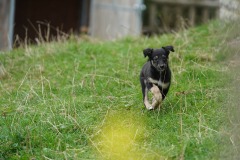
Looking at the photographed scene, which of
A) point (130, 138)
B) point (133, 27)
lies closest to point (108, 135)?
point (130, 138)

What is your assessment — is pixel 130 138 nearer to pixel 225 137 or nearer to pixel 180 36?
pixel 225 137

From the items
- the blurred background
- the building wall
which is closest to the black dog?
the building wall

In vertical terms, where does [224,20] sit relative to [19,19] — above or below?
above

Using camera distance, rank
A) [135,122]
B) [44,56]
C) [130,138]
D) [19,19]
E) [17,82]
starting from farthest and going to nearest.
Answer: [19,19] < [44,56] < [17,82] < [135,122] < [130,138]

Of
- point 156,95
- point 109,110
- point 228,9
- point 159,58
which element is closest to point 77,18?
point 228,9

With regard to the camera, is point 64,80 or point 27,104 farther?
point 64,80

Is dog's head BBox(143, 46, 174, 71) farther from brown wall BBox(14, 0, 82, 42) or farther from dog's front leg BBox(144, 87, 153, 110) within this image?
brown wall BBox(14, 0, 82, 42)

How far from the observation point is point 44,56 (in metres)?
10.6

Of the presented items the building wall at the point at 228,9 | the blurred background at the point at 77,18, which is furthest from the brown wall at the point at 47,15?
the building wall at the point at 228,9

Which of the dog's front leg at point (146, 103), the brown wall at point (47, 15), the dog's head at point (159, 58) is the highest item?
the dog's head at point (159, 58)

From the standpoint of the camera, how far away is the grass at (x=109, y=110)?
20.1ft

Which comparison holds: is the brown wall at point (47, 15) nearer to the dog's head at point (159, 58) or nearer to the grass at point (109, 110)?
the grass at point (109, 110)

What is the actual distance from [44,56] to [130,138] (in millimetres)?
4602

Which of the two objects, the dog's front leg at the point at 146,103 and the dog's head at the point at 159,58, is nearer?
the dog's head at the point at 159,58
